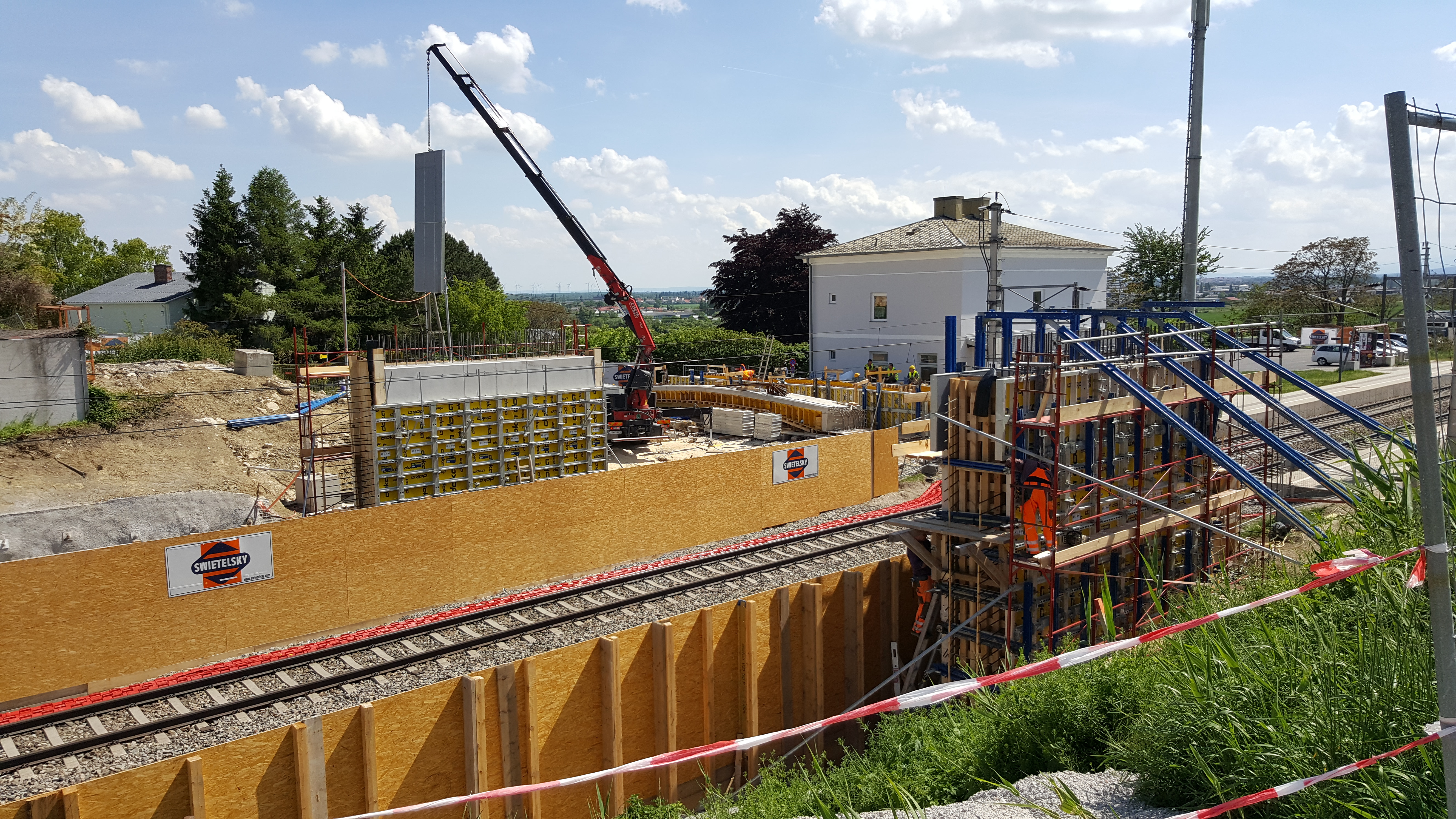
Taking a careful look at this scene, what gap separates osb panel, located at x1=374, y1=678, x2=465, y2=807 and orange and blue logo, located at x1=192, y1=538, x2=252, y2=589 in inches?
231

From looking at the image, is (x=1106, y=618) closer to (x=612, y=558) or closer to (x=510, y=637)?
(x=510, y=637)

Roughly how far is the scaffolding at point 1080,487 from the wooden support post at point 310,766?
6.36 metres

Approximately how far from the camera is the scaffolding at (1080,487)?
10227 millimetres

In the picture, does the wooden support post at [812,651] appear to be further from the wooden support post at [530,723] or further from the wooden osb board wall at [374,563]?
the wooden osb board wall at [374,563]

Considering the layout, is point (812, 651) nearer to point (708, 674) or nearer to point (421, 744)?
point (708, 674)

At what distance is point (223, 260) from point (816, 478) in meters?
43.6

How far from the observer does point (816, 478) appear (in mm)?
21438

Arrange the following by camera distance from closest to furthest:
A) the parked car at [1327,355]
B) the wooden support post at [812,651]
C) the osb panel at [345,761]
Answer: the osb panel at [345,761]
the wooden support post at [812,651]
the parked car at [1327,355]

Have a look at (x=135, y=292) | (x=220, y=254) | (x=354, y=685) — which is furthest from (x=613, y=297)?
(x=135, y=292)

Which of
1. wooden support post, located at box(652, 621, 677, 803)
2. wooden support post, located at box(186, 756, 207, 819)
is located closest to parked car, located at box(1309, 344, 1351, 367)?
wooden support post, located at box(652, 621, 677, 803)

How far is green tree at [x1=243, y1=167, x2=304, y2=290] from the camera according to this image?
50.4 m

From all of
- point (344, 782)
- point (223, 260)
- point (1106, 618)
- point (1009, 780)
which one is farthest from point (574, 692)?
point (223, 260)

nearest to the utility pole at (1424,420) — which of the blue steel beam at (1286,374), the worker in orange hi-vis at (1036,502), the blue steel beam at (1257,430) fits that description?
the blue steel beam at (1257,430)

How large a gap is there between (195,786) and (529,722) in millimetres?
2939
